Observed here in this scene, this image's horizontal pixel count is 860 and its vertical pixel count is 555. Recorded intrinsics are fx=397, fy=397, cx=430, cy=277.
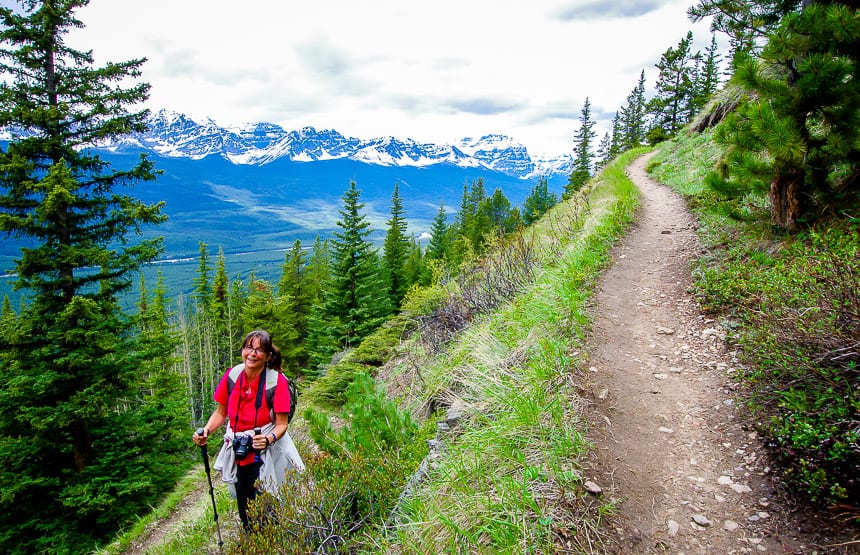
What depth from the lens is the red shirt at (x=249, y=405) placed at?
166 inches

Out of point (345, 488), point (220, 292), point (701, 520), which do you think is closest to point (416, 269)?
point (220, 292)

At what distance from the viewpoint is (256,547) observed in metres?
3.11

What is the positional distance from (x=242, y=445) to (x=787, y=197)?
23.8ft

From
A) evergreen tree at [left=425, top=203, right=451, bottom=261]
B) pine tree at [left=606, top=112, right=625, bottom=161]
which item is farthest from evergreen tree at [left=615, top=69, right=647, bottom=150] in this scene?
evergreen tree at [left=425, top=203, right=451, bottom=261]

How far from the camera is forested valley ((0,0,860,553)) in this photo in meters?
2.71

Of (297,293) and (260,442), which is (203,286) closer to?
(297,293)

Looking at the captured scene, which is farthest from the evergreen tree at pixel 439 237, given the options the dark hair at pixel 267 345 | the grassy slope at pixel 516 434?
the dark hair at pixel 267 345

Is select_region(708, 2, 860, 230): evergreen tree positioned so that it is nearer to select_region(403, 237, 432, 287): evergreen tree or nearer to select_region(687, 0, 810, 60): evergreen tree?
select_region(687, 0, 810, 60): evergreen tree

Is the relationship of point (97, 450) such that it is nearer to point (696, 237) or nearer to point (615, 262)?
point (615, 262)

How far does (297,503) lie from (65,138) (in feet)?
43.3

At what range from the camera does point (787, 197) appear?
5168 mm

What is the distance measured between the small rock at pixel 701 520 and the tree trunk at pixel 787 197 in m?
4.58

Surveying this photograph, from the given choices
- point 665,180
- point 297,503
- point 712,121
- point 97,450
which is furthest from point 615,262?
point 712,121

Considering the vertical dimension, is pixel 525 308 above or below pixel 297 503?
above
